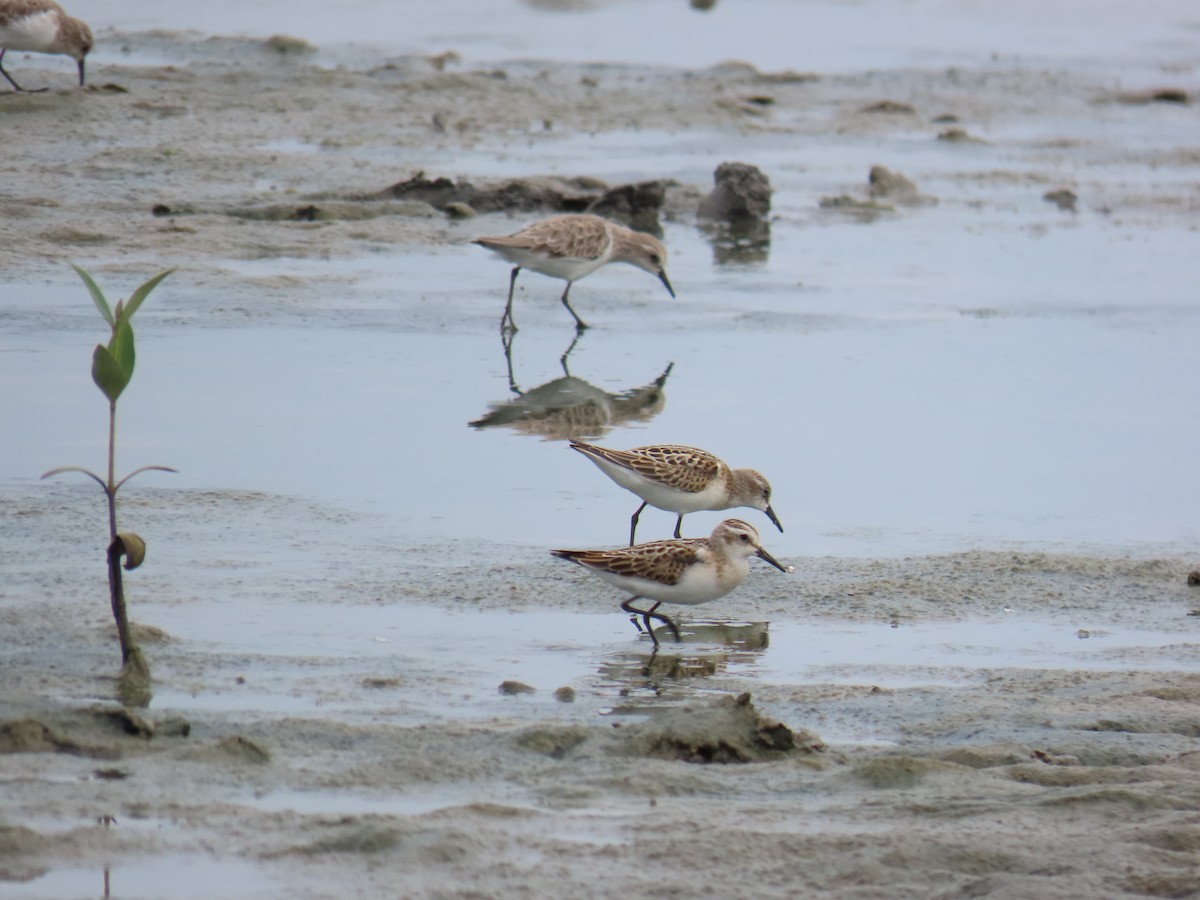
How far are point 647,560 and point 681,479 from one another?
156cm

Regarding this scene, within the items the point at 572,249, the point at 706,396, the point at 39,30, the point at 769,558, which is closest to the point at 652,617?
the point at 769,558

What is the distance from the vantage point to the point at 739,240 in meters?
17.3

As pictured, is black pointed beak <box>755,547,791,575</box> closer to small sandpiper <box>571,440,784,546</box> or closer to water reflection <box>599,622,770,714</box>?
water reflection <box>599,622,770,714</box>

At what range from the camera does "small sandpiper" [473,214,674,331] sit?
1392 cm

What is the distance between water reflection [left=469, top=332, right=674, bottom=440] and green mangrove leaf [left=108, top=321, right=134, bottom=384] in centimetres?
452

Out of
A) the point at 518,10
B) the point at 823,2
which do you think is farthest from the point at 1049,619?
the point at 823,2

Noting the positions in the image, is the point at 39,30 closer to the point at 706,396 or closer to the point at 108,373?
the point at 706,396

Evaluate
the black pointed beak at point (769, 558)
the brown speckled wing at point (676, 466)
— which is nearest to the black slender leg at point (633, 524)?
the brown speckled wing at point (676, 466)

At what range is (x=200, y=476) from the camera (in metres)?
9.62

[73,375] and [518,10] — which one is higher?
[518,10]

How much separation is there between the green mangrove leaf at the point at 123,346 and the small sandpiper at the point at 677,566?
1.92 metres

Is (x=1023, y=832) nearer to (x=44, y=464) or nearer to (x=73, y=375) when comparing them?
(x=44, y=464)

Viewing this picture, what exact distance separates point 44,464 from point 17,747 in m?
3.92

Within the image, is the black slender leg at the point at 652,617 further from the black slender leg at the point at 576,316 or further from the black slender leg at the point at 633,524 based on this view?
the black slender leg at the point at 576,316
